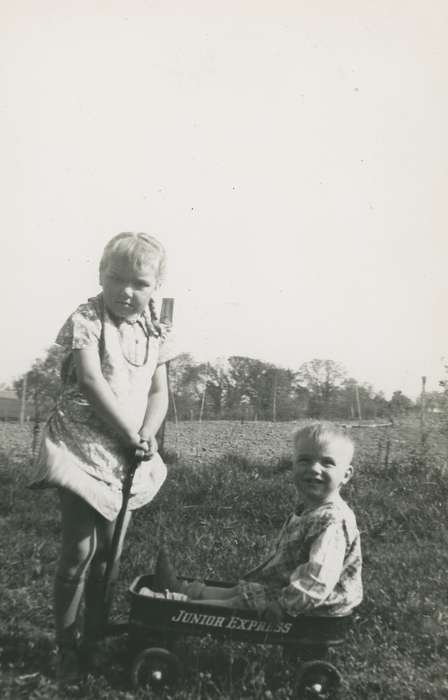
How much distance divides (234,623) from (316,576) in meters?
0.38

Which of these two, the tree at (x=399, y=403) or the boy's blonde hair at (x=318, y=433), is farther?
the tree at (x=399, y=403)

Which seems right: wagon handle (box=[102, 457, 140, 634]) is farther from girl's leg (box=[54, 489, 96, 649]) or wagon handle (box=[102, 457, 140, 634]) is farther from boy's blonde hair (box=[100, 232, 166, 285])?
boy's blonde hair (box=[100, 232, 166, 285])

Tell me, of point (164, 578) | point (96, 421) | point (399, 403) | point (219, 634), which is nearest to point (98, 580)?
point (164, 578)

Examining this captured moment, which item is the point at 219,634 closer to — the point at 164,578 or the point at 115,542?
the point at 164,578

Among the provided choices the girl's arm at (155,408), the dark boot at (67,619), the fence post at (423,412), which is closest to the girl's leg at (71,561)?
the dark boot at (67,619)

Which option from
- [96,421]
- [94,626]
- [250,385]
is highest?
[250,385]

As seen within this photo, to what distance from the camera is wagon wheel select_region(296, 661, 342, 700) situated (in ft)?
8.91

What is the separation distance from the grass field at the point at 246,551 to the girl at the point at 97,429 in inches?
12.3

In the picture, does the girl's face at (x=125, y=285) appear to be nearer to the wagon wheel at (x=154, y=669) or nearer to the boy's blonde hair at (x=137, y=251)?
Result: the boy's blonde hair at (x=137, y=251)

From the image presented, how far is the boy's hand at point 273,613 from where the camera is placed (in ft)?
→ 8.77

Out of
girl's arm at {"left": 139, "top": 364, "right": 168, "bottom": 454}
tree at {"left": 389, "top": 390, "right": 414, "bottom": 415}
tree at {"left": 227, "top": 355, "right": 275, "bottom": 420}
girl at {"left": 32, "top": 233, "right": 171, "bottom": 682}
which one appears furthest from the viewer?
tree at {"left": 227, "top": 355, "right": 275, "bottom": 420}

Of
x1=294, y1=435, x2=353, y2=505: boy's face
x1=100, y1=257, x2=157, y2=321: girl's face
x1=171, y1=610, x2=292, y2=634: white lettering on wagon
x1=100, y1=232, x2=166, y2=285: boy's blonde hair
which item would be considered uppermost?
x1=100, y1=232, x2=166, y2=285: boy's blonde hair

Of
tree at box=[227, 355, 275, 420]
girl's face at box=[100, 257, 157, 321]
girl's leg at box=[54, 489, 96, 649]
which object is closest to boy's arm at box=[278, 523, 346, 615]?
girl's leg at box=[54, 489, 96, 649]

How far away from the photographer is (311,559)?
2.74m
